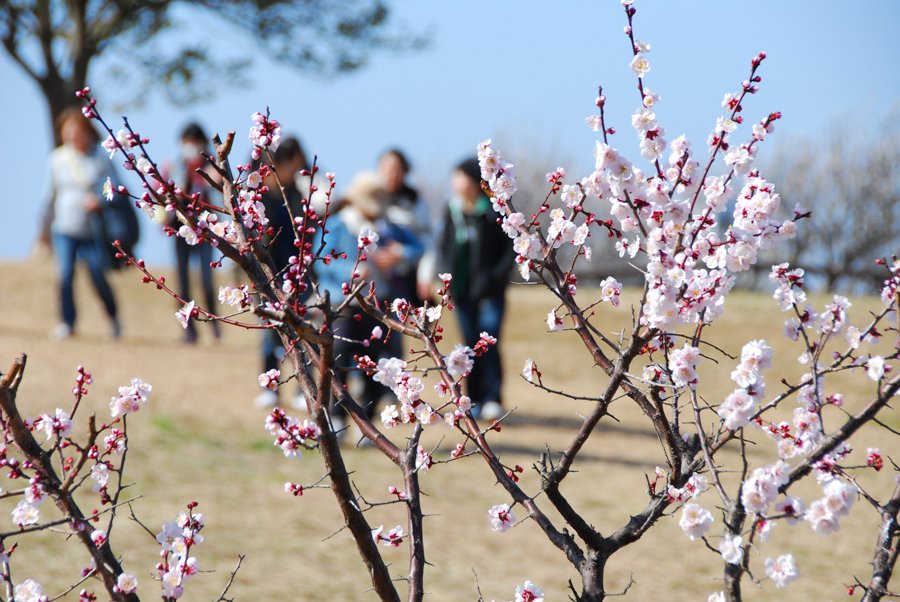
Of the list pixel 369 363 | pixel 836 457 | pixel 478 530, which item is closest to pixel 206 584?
pixel 478 530

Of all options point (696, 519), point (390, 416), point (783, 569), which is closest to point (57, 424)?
point (390, 416)

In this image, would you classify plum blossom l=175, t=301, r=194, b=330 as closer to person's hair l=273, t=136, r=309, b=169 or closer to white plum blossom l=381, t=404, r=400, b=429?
white plum blossom l=381, t=404, r=400, b=429

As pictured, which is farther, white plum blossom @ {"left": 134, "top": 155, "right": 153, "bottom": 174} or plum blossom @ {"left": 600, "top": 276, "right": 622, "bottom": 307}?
plum blossom @ {"left": 600, "top": 276, "right": 622, "bottom": 307}

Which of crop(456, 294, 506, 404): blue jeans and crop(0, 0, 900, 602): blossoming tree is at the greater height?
crop(456, 294, 506, 404): blue jeans

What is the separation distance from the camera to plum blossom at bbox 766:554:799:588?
5.70ft

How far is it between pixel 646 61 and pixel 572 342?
10.5m

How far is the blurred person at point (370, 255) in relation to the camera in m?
6.97

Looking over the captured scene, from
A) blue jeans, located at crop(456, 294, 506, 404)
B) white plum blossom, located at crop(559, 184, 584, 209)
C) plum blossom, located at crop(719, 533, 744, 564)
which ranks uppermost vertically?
blue jeans, located at crop(456, 294, 506, 404)

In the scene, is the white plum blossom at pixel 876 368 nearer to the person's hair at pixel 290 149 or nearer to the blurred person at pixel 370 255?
the blurred person at pixel 370 255

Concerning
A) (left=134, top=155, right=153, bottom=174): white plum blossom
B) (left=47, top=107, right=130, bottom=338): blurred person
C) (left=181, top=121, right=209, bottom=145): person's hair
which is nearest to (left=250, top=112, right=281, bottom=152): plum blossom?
(left=134, top=155, right=153, bottom=174): white plum blossom

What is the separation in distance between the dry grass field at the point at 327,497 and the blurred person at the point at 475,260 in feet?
3.09

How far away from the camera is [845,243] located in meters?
28.6

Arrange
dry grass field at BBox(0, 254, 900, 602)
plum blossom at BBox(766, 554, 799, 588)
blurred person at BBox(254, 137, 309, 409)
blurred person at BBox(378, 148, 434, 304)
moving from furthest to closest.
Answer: blurred person at BBox(378, 148, 434, 304) → blurred person at BBox(254, 137, 309, 409) → dry grass field at BBox(0, 254, 900, 602) → plum blossom at BBox(766, 554, 799, 588)

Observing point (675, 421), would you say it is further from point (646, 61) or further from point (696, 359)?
point (646, 61)
